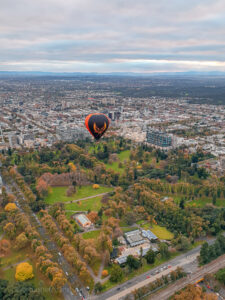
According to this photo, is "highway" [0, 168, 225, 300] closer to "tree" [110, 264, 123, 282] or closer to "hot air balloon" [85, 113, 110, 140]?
"tree" [110, 264, 123, 282]

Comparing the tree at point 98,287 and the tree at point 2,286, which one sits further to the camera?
the tree at point 98,287

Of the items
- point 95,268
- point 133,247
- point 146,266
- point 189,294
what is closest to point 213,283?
point 189,294

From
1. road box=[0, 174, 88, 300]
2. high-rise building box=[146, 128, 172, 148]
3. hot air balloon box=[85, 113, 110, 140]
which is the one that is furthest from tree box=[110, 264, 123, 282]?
high-rise building box=[146, 128, 172, 148]

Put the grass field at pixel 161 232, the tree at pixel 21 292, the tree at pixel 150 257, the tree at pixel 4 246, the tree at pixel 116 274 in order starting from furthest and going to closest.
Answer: the grass field at pixel 161 232 < the tree at pixel 4 246 < the tree at pixel 150 257 < the tree at pixel 116 274 < the tree at pixel 21 292

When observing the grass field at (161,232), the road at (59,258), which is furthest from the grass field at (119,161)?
the road at (59,258)

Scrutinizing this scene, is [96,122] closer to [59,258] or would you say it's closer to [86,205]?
[86,205]

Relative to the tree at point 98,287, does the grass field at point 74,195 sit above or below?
above

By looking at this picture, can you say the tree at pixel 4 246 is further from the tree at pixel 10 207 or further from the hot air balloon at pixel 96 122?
the hot air balloon at pixel 96 122

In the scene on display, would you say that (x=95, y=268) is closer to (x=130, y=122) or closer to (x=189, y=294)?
(x=189, y=294)
